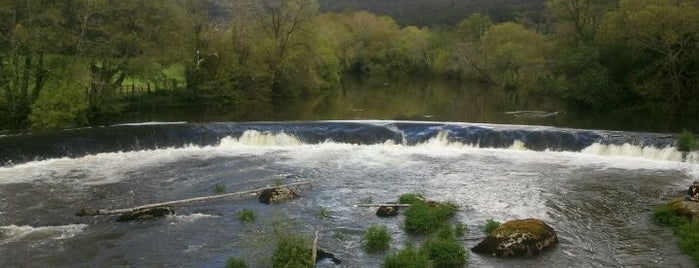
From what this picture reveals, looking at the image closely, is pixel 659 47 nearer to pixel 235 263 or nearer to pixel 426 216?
pixel 426 216

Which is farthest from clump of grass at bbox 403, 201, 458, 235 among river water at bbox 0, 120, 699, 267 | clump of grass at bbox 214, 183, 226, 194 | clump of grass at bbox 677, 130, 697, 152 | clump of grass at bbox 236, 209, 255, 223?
clump of grass at bbox 677, 130, 697, 152

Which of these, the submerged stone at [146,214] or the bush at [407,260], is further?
the submerged stone at [146,214]

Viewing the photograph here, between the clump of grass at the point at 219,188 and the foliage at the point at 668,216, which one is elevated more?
the foliage at the point at 668,216

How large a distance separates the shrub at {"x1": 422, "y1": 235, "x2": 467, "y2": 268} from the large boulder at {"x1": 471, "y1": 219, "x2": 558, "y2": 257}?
2.89 ft

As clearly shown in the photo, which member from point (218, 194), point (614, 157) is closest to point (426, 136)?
point (614, 157)

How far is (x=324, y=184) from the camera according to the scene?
71.4 ft

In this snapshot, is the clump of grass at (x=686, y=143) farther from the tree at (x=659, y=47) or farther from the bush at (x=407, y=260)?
the bush at (x=407, y=260)

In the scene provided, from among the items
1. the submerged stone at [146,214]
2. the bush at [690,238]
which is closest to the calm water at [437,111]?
the bush at [690,238]

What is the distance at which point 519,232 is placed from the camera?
48.8ft

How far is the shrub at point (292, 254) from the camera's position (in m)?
12.9

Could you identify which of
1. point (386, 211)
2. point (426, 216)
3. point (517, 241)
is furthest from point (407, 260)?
point (386, 211)

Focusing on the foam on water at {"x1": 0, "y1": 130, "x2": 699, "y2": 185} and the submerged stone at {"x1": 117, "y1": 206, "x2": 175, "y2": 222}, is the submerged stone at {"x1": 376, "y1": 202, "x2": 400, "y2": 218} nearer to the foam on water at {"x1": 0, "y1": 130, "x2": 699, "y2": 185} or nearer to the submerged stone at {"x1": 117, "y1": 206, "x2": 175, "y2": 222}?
the submerged stone at {"x1": 117, "y1": 206, "x2": 175, "y2": 222}

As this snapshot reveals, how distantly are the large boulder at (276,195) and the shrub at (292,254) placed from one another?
565cm

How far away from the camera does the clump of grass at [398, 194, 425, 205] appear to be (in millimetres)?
18297
